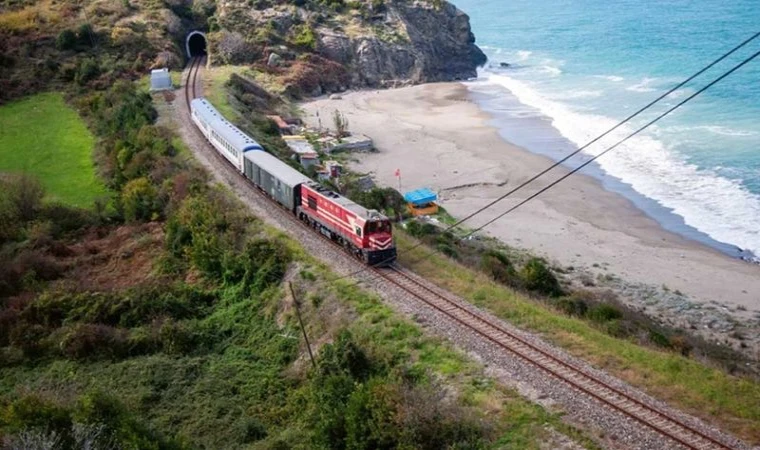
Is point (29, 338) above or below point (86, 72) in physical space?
below

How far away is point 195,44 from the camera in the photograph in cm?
8750

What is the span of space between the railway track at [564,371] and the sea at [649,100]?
22.5 m

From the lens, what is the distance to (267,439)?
20.8 m

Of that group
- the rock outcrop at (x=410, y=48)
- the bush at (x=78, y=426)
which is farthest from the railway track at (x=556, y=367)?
the rock outcrop at (x=410, y=48)

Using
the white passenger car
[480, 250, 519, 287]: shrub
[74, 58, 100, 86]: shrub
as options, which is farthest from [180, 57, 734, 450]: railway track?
[74, 58, 100, 86]: shrub

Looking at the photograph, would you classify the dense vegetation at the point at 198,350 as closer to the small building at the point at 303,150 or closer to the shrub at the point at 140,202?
the shrub at the point at 140,202

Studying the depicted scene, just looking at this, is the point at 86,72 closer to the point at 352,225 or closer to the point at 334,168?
the point at 334,168

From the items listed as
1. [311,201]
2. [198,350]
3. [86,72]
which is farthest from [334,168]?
[86,72]

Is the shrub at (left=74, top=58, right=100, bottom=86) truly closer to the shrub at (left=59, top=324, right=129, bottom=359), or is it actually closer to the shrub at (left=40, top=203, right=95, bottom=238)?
the shrub at (left=40, top=203, right=95, bottom=238)

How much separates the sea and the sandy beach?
2.15 metres

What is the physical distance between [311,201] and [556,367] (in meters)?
16.5

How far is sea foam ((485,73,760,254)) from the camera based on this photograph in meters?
43.4

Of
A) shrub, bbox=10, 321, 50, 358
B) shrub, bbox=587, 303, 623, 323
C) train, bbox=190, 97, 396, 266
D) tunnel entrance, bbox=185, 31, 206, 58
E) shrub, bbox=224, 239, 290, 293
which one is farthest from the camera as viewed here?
tunnel entrance, bbox=185, 31, 206, 58

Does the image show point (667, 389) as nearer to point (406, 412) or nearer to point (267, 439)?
point (406, 412)
